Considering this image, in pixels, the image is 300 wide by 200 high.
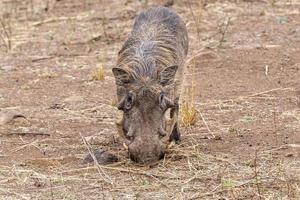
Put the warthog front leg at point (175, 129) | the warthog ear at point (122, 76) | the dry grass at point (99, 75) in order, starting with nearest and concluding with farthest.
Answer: the warthog ear at point (122, 76), the warthog front leg at point (175, 129), the dry grass at point (99, 75)

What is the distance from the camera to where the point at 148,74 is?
19.1 feet

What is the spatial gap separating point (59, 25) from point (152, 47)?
18.0 feet

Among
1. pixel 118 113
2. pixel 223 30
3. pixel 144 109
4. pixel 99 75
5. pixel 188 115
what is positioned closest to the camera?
pixel 144 109

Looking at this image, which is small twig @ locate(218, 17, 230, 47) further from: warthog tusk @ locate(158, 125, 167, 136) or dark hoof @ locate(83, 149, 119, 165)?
warthog tusk @ locate(158, 125, 167, 136)

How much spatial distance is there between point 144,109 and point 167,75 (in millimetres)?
369

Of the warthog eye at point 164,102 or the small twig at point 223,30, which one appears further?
the small twig at point 223,30

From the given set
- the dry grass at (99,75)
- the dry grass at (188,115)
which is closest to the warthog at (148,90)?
the dry grass at (188,115)

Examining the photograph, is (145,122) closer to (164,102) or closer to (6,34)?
(164,102)

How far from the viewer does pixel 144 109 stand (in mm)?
5609

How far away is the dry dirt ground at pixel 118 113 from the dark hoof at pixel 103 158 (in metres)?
0.07

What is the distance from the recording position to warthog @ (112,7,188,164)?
5.53m

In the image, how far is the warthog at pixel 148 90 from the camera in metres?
5.53

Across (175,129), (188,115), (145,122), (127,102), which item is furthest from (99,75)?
(145,122)

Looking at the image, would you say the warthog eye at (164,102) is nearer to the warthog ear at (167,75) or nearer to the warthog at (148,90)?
the warthog at (148,90)
